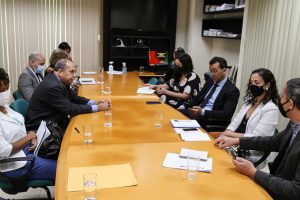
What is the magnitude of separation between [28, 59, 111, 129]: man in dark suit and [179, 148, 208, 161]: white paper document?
4.11ft

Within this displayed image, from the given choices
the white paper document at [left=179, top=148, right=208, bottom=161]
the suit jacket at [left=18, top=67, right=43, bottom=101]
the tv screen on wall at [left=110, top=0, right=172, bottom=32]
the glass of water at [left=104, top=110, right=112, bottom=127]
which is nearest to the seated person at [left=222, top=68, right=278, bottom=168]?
the white paper document at [left=179, top=148, right=208, bottom=161]

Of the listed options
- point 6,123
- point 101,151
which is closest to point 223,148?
point 101,151

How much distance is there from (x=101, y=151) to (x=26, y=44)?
483 centimetres

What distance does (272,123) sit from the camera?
8.09 feet

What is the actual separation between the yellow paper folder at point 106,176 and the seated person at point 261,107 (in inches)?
45.7

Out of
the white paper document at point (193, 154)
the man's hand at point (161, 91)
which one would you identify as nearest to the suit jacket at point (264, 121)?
the white paper document at point (193, 154)

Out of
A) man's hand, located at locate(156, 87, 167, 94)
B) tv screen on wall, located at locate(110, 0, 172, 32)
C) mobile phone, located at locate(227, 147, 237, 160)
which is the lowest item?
mobile phone, located at locate(227, 147, 237, 160)

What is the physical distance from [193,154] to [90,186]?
77 cm

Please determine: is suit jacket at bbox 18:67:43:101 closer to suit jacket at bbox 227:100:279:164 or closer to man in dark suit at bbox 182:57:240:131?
man in dark suit at bbox 182:57:240:131

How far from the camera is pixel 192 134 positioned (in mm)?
2416

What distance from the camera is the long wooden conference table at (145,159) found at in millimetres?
1517

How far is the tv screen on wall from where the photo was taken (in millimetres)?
6473

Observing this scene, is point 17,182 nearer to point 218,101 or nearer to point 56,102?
point 56,102

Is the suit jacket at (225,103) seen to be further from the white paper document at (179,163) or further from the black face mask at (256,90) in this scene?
the white paper document at (179,163)
